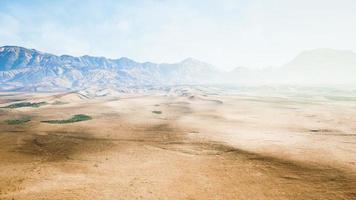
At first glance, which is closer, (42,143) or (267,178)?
(267,178)

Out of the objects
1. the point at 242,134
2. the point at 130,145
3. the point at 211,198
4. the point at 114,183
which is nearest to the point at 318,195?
the point at 211,198

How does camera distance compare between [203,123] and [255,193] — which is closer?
[255,193]

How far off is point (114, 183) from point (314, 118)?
42981 mm

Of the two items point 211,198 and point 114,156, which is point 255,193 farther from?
point 114,156

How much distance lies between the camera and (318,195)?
18234mm

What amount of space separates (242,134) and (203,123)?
1046 centimetres

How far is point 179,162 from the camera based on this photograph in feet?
85.1

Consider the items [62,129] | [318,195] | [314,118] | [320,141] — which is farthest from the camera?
[314,118]

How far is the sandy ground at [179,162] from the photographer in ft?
63.8

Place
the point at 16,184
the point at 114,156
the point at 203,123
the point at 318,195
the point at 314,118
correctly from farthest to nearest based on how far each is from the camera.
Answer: the point at 314,118, the point at 203,123, the point at 114,156, the point at 16,184, the point at 318,195

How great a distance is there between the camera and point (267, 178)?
21.3 metres

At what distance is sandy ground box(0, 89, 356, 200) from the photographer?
63.8 feet

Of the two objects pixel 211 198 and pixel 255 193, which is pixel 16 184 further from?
pixel 255 193

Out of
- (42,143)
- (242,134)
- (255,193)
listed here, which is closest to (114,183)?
(255,193)
